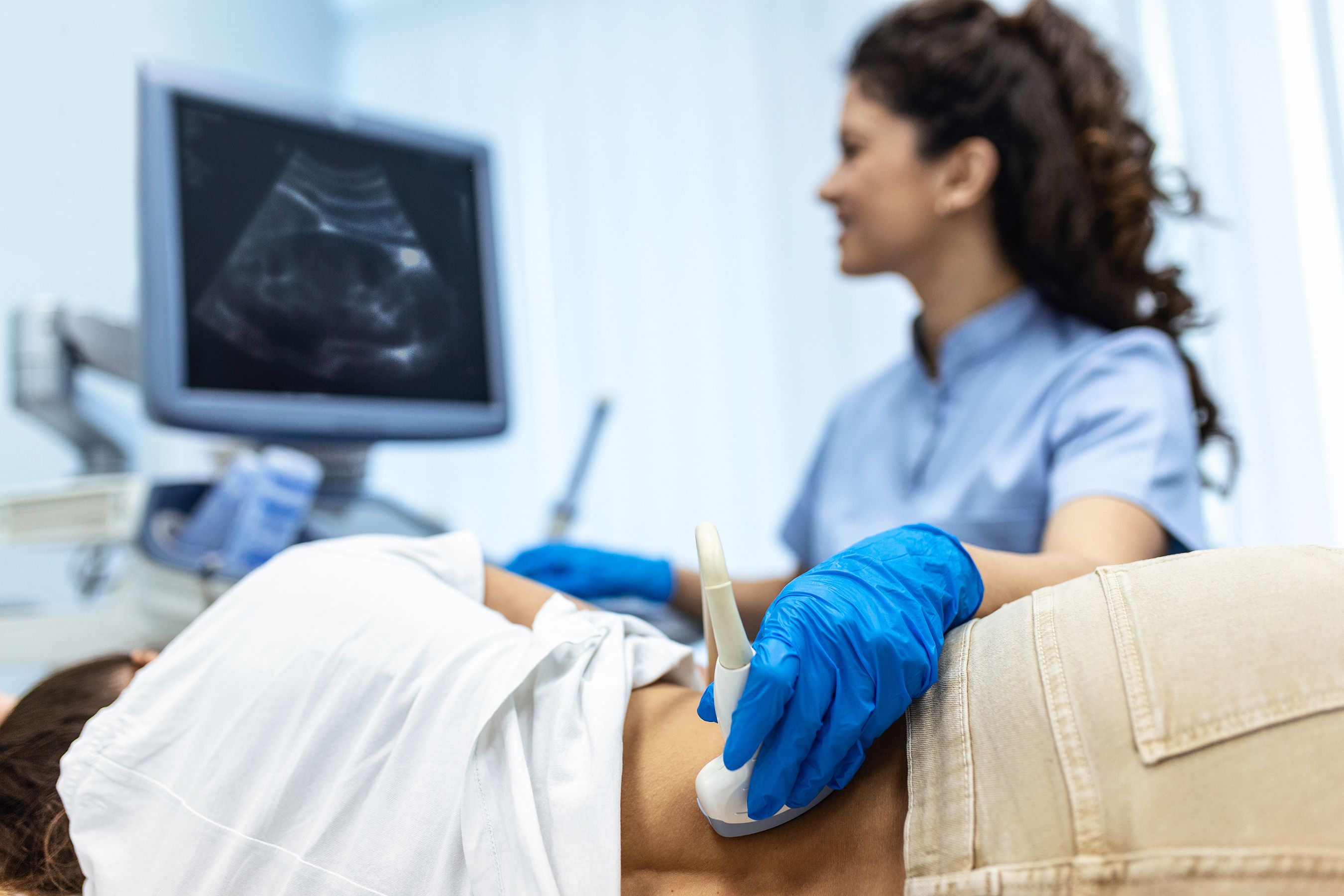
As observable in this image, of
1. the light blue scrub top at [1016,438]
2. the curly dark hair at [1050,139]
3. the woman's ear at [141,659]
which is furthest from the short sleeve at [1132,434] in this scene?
the woman's ear at [141,659]

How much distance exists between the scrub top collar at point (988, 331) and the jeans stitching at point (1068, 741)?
83cm

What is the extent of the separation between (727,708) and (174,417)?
876mm

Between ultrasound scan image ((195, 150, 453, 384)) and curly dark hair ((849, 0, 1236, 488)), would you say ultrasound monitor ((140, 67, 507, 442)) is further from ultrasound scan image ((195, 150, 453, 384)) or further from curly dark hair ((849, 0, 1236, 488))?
curly dark hair ((849, 0, 1236, 488))

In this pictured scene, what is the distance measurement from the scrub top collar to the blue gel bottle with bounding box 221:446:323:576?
91cm

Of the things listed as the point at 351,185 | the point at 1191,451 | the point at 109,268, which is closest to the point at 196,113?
the point at 351,185

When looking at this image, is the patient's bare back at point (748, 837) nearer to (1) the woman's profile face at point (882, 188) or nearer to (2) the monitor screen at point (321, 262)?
(2) the monitor screen at point (321, 262)

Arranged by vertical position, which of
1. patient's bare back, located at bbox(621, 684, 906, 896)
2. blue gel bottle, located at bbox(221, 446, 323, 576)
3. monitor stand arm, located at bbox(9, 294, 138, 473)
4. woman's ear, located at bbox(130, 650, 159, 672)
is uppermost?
monitor stand arm, located at bbox(9, 294, 138, 473)

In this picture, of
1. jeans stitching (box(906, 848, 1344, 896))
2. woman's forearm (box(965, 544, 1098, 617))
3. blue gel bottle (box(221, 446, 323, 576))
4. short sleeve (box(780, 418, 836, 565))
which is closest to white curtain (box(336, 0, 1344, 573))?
short sleeve (box(780, 418, 836, 565))

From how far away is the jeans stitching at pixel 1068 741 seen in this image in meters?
0.48

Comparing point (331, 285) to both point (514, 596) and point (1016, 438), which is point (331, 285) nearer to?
point (514, 596)

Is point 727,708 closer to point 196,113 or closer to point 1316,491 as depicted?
point 196,113

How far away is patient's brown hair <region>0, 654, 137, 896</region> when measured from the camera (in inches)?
27.7

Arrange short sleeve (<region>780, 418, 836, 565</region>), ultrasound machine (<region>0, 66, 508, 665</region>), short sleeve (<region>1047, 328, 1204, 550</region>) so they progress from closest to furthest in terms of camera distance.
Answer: short sleeve (<region>1047, 328, 1204, 550</region>) < ultrasound machine (<region>0, 66, 508, 665</region>) < short sleeve (<region>780, 418, 836, 565</region>)

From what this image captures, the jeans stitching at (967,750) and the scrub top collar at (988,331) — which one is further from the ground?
the scrub top collar at (988,331)
